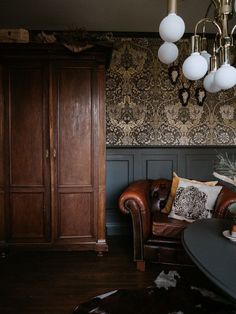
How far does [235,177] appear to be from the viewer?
1.99 metres

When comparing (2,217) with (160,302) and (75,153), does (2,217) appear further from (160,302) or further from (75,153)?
(160,302)

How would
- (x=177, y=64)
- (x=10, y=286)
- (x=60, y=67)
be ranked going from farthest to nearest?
(x=177, y=64)
(x=60, y=67)
(x=10, y=286)

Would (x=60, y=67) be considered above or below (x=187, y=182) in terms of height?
above

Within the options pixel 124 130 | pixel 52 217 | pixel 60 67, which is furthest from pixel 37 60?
pixel 52 217

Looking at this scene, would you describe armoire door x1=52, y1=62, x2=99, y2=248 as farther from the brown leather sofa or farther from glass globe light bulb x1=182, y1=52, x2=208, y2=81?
glass globe light bulb x1=182, y1=52, x2=208, y2=81

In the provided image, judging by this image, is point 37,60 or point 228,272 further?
point 37,60

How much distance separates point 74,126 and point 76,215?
3.01 ft

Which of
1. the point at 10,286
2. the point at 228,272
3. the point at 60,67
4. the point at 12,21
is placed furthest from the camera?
the point at 12,21

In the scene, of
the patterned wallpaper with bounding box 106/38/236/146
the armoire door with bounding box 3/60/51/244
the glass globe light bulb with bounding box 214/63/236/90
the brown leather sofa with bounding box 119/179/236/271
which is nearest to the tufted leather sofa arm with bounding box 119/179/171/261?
the brown leather sofa with bounding box 119/179/236/271

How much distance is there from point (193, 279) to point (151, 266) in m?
0.46

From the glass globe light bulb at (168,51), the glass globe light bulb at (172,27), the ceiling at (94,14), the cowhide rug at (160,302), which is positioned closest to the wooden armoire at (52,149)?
the ceiling at (94,14)

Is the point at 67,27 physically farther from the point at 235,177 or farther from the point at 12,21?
the point at 235,177

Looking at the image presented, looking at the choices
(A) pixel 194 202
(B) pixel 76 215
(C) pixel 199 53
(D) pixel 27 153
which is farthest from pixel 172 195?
(C) pixel 199 53

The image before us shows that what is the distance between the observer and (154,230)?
2.83 metres
